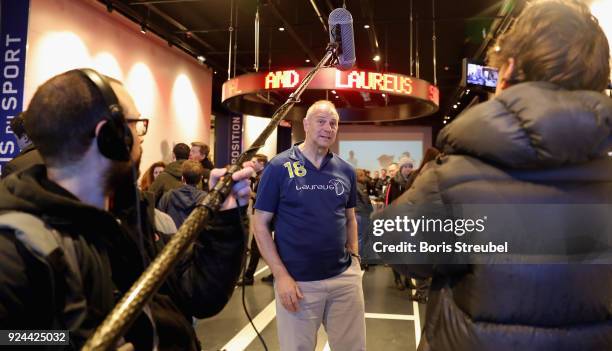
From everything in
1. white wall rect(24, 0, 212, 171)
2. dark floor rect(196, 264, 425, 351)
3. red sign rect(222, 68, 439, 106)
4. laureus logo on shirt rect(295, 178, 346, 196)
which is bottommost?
dark floor rect(196, 264, 425, 351)

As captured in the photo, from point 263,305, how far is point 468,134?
12.0ft

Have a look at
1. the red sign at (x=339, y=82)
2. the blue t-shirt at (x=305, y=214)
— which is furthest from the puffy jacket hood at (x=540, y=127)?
the red sign at (x=339, y=82)

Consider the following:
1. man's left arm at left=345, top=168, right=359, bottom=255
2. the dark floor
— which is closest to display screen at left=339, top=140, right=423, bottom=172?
the dark floor

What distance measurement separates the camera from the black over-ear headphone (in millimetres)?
800

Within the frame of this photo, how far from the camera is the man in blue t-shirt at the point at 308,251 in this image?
6.11 feet

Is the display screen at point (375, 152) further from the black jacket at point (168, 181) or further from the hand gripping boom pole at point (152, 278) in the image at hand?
the hand gripping boom pole at point (152, 278)

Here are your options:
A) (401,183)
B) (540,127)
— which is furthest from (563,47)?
(401,183)

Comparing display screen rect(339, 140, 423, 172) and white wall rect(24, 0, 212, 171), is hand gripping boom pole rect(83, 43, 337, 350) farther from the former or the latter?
display screen rect(339, 140, 423, 172)

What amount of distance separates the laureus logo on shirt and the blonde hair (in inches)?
45.3

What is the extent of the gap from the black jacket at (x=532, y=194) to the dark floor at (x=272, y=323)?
7.96 ft

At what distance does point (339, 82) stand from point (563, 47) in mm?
3619

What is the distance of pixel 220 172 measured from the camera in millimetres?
898

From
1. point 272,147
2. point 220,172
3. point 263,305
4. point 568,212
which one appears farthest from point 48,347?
point 272,147

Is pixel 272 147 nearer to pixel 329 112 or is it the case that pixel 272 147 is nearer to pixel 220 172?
pixel 329 112
